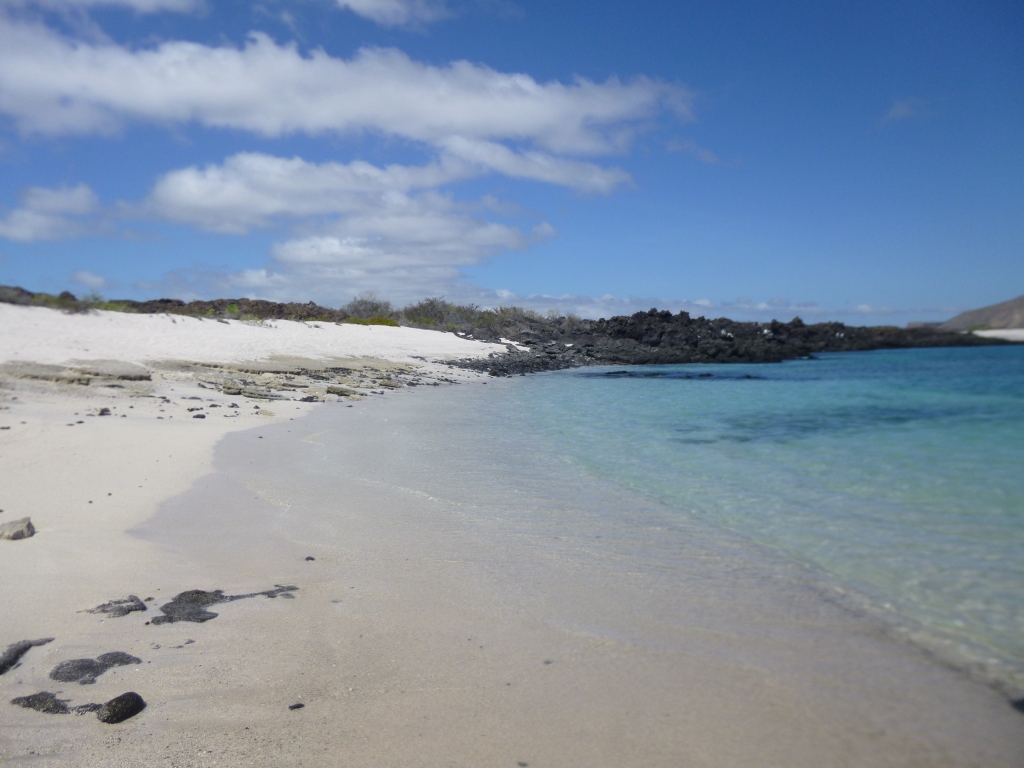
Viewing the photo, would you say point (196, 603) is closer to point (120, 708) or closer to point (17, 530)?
point (120, 708)

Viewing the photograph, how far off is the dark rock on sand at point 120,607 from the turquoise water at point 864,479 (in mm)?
3334

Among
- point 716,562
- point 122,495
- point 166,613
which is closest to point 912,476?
point 716,562

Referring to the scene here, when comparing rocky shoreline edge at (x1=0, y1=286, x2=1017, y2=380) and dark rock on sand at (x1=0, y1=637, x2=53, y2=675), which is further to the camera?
rocky shoreline edge at (x1=0, y1=286, x2=1017, y2=380)

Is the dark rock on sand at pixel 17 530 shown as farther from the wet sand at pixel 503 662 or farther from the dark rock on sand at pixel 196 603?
the dark rock on sand at pixel 196 603

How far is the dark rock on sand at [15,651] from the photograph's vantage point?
2.28 m

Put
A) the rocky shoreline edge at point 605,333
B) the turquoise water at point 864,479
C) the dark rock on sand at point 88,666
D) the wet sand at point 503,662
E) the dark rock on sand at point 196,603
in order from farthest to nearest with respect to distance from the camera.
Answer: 1. the rocky shoreline edge at point 605,333
2. the turquoise water at point 864,479
3. the dark rock on sand at point 196,603
4. the dark rock on sand at point 88,666
5. the wet sand at point 503,662

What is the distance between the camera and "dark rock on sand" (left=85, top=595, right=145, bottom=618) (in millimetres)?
2770

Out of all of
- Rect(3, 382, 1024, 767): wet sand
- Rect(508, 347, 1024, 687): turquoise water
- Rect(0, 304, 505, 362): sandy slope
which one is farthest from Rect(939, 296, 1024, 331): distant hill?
Rect(0, 304, 505, 362): sandy slope

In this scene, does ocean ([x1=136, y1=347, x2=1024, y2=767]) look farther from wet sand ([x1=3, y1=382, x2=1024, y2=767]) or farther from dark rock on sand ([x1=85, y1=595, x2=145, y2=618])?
dark rock on sand ([x1=85, y1=595, x2=145, y2=618])

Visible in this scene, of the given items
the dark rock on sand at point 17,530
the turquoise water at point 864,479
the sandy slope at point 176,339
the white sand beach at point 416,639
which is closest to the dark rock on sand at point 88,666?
the white sand beach at point 416,639

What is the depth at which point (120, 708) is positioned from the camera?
2018 mm

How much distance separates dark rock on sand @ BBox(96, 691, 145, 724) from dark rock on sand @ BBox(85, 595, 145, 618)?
79 cm

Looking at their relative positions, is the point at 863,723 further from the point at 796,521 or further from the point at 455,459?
the point at 455,459

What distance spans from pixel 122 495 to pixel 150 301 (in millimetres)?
26239
